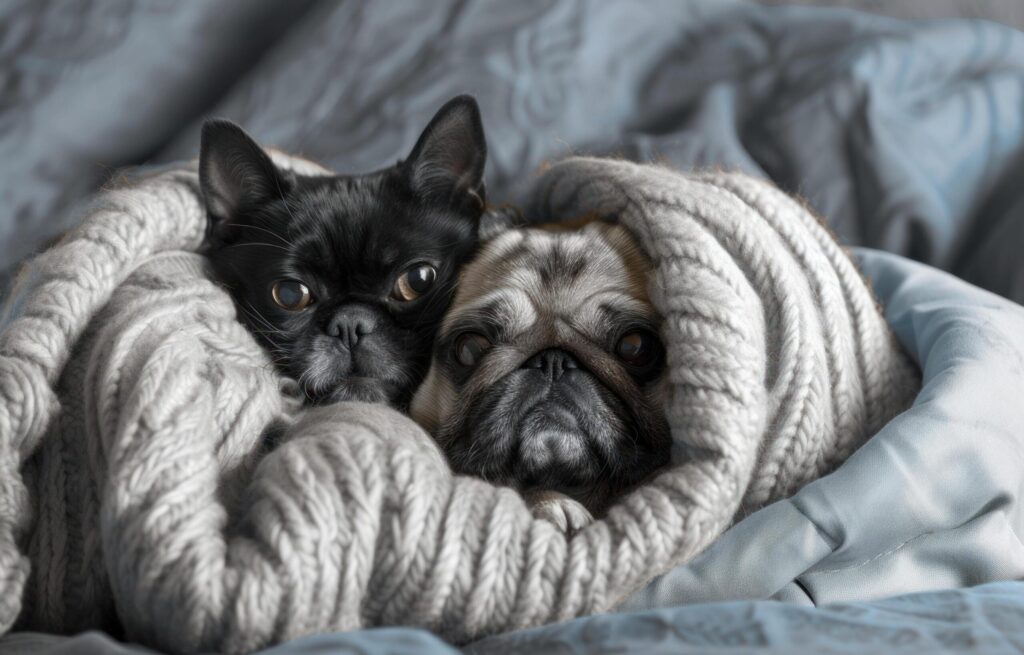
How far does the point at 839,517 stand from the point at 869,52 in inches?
50.3

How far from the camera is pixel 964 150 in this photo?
1.76 meters

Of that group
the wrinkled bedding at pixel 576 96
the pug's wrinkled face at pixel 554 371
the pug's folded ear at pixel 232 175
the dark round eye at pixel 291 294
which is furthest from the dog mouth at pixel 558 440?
the wrinkled bedding at pixel 576 96

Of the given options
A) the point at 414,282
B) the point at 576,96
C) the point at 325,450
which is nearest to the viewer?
the point at 325,450

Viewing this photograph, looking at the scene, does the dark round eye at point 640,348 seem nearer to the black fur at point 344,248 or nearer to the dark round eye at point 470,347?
the dark round eye at point 470,347

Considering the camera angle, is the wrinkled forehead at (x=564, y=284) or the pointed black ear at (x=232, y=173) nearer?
the wrinkled forehead at (x=564, y=284)

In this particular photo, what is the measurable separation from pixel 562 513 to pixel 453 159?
2.21 feet

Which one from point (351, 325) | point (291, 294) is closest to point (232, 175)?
point (291, 294)

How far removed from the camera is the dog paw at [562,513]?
0.93 m

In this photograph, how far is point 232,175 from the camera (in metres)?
1.33

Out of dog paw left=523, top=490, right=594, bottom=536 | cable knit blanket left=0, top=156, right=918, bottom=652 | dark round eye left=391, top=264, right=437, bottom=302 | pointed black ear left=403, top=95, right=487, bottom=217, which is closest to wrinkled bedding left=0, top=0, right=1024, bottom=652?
pointed black ear left=403, top=95, right=487, bottom=217

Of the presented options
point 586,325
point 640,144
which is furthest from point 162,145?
point 586,325

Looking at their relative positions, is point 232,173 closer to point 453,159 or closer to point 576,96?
point 453,159

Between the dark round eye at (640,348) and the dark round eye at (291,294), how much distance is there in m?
0.49

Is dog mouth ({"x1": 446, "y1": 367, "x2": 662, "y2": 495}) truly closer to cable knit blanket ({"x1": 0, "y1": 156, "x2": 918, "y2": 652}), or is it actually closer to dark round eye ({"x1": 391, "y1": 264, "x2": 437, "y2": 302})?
cable knit blanket ({"x1": 0, "y1": 156, "x2": 918, "y2": 652})
